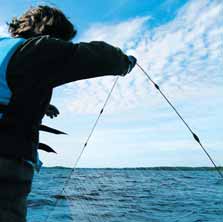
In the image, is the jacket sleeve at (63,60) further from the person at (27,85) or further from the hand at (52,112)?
the hand at (52,112)

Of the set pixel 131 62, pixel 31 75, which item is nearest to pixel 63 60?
pixel 31 75

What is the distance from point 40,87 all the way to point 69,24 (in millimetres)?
624

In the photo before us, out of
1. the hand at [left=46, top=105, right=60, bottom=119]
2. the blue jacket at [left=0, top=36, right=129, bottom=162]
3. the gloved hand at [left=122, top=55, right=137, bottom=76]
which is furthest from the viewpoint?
the hand at [left=46, top=105, right=60, bottom=119]

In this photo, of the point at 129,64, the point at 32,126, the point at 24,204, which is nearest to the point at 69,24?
the point at 129,64

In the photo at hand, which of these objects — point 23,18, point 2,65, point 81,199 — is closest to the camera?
point 2,65

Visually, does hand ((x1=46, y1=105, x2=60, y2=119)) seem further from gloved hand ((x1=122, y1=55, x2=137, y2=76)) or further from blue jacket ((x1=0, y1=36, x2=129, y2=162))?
gloved hand ((x1=122, y1=55, x2=137, y2=76))

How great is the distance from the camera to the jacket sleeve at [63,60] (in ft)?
8.55

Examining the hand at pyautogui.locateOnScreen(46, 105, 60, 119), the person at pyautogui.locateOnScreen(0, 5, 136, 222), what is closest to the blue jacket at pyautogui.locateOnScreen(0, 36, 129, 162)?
the person at pyautogui.locateOnScreen(0, 5, 136, 222)

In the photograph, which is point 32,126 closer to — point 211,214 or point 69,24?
point 69,24

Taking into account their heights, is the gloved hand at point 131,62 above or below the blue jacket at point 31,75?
above

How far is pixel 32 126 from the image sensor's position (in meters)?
2.73

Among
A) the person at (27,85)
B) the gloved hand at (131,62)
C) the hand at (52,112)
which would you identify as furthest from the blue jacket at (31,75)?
the hand at (52,112)

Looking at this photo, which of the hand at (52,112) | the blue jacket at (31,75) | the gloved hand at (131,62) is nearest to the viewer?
the blue jacket at (31,75)

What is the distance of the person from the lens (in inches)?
102
